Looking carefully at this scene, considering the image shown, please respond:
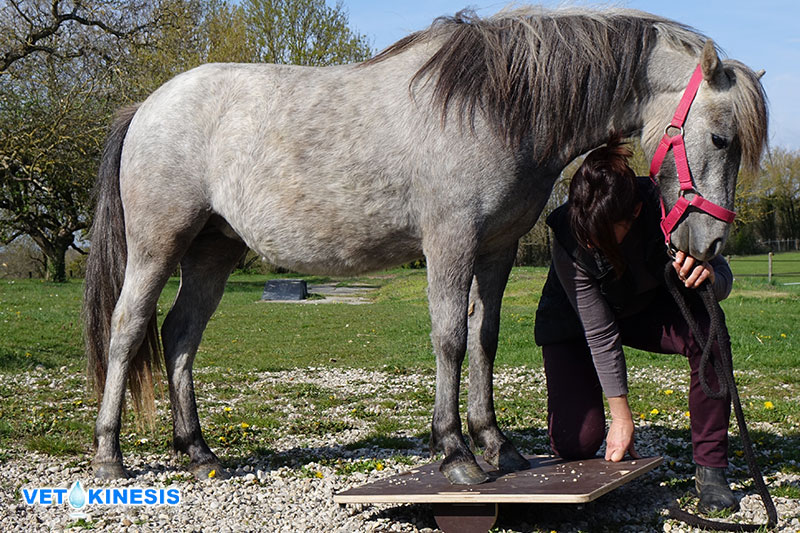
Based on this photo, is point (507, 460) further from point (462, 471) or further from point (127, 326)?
point (127, 326)

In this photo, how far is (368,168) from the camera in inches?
147

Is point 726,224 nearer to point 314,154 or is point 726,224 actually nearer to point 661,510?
point 661,510

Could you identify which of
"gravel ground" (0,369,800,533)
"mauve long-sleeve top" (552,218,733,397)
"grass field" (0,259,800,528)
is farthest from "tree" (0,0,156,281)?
"mauve long-sleeve top" (552,218,733,397)

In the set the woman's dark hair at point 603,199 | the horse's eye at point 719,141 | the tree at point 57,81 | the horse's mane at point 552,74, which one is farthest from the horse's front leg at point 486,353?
the tree at point 57,81

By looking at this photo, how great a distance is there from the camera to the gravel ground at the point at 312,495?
345cm

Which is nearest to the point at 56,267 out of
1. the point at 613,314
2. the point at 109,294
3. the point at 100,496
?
the point at 109,294

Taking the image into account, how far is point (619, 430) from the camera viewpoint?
3.68m

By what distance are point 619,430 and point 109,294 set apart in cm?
318

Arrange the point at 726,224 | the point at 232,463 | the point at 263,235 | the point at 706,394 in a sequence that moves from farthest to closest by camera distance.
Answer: the point at 232,463 → the point at 263,235 → the point at 706,394 → the point at 726,224

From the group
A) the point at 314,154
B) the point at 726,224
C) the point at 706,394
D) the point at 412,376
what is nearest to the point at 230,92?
the point at 314,154

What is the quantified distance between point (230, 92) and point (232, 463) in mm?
2326

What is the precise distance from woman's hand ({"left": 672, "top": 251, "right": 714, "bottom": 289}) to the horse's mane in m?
0.77

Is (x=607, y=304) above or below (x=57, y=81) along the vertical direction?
below

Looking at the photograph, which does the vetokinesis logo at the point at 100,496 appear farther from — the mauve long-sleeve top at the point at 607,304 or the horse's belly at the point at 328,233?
the mauve long-sleeve top at the point at 607,304
